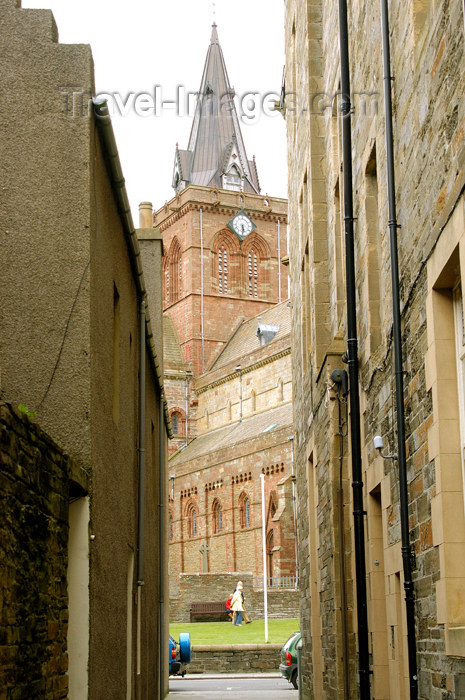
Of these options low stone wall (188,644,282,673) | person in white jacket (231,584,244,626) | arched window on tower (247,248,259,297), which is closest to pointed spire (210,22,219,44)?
arched window on tower (247,248,259,297)

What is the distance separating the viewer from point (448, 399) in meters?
7.17

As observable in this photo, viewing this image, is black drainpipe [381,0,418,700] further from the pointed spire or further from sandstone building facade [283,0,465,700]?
the pointed spire

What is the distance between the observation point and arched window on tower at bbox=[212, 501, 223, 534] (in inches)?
2435

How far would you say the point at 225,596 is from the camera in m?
47.8

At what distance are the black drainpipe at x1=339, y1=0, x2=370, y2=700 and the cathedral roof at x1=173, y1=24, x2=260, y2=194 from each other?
71681mm

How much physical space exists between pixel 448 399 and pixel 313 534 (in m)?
9.34

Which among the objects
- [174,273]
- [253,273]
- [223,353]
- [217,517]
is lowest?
[217,517]

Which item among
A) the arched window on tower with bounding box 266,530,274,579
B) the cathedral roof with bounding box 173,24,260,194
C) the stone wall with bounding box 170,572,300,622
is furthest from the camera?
the cathedral roof with bounding box 173,24,260,194

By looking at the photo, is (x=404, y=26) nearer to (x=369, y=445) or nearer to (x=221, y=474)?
(x=369, y=445)

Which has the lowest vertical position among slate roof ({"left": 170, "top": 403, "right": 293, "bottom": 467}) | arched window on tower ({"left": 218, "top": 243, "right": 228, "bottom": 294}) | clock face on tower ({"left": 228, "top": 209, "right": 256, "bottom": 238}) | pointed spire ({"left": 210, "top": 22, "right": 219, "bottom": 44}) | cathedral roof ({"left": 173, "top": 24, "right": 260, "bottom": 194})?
slate roof ({"left": 170, "top": 403, "right": 293, "bottom": 467})

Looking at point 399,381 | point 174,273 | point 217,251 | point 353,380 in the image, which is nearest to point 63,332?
point 399,381

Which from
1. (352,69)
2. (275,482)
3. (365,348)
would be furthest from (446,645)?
(275,482)

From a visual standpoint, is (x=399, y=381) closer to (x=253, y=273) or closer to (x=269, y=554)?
(x=269, y=554)

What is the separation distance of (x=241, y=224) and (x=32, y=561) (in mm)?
74618
